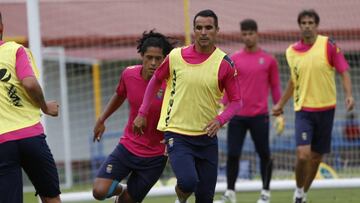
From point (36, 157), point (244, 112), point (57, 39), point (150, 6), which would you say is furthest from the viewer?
point (57, 39)

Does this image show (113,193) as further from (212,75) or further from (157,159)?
(212,75)

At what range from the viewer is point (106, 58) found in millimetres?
16891

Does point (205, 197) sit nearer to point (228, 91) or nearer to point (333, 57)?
point (228, 91)

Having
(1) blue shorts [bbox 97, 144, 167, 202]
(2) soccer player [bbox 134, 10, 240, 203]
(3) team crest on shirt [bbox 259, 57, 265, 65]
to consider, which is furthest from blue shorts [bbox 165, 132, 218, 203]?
(3) team crest on shirt [bbox 259, 57, 265, 65]

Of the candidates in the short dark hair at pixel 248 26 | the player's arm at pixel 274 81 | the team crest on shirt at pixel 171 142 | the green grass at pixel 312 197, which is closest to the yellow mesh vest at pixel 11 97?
the team crest on shirt at pixel 171 142

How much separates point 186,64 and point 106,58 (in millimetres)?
9040

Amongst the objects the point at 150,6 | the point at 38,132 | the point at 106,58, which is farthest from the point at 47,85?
the point at 38,132

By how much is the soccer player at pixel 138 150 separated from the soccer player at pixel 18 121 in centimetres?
152

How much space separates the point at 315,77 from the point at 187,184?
3430 mm

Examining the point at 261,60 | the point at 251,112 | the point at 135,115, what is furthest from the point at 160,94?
the point at 261,60

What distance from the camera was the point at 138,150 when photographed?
8.57m

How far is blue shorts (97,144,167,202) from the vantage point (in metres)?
8.58

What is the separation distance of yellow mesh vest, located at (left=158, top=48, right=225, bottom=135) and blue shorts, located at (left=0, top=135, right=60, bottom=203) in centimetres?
133

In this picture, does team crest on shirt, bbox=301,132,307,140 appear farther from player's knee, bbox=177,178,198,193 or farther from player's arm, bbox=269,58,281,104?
player's knee, bbox=177,178,198,193
